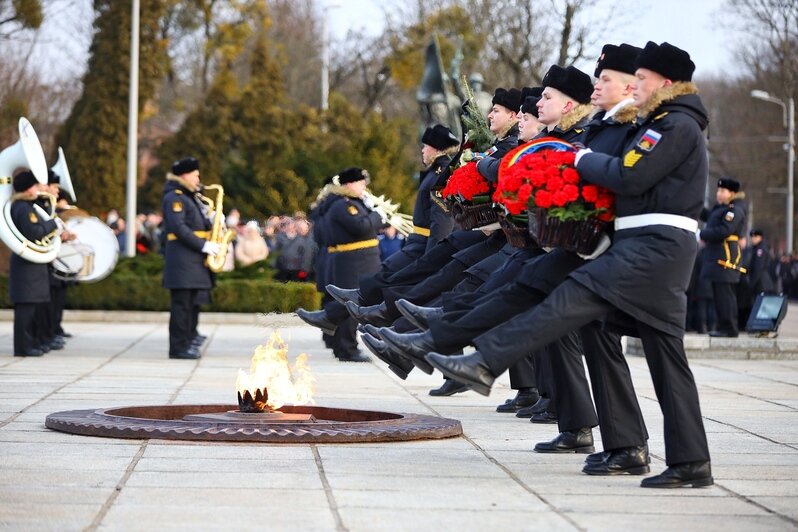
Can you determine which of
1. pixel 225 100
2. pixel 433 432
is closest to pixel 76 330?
pixel 433 432

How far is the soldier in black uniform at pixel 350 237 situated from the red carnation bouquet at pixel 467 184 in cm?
695

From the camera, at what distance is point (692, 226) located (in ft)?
23.3

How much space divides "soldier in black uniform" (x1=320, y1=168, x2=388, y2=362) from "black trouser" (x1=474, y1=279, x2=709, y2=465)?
922 cm

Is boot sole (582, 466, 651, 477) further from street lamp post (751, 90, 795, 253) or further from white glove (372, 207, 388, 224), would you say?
street lamp post (751, 90, 795, 253)

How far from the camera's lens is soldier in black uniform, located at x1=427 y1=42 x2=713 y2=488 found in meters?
6.88

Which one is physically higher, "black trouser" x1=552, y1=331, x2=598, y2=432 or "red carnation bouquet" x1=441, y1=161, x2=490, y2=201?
"red carnation bouquet" x1=441, y1=161, x2=490, y2=201

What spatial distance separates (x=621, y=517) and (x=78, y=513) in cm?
219

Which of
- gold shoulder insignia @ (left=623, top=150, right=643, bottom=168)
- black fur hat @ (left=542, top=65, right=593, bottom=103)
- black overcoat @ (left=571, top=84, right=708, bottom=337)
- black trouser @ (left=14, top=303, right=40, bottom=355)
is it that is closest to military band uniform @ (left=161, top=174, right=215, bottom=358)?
black trouser @ (left=14, top=303, right=40, bottom=355)

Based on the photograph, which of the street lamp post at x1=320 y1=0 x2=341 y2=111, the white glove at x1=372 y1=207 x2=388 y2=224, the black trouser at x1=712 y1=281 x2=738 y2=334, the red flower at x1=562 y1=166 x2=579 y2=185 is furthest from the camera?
the street lamp post at x1=320 y1=0 x2=341 y2=111

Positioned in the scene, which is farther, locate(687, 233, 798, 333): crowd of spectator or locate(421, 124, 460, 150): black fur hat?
locate(687, 233, 798, 333): crowd of spectator

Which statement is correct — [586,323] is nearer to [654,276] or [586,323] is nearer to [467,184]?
[654,276]

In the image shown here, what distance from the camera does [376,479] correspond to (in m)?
6.98

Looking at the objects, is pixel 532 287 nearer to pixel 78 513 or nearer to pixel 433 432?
pixel 433 432

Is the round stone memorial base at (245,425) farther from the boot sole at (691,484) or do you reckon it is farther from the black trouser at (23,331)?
the black trouser at (23,331)
